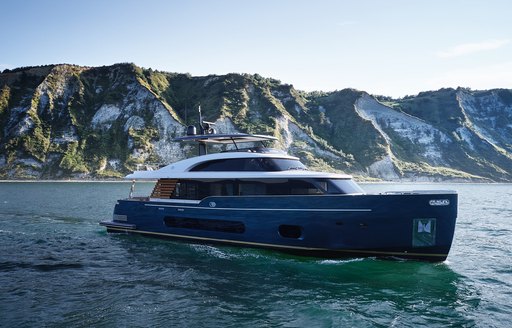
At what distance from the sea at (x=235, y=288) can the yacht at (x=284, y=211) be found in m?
0.56

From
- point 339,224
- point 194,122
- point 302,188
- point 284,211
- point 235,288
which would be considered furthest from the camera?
point 194,122

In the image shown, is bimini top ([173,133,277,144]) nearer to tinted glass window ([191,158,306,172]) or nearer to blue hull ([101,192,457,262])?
tinted glass window ([191,158,306,172])

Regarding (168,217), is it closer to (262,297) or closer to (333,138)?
(262,297)

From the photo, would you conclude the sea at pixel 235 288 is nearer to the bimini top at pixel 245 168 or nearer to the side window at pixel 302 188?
the side window at pixel 302 188

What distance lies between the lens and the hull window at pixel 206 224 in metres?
14.8

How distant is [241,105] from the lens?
11294 centimetres

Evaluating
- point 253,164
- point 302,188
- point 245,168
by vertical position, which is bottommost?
point 302,188

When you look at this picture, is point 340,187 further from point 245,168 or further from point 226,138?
point 226,138

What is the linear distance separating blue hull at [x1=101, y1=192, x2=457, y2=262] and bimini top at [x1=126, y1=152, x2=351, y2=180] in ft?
3.19

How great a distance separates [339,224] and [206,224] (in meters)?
5.68

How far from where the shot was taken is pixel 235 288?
10.5 metres

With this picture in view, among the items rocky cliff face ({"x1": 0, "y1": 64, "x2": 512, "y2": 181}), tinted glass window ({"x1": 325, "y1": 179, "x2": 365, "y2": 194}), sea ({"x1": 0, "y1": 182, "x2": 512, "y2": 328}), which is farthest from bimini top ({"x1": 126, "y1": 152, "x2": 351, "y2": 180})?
rocky cliff face ({"x1": 0, "y1": 64, "x2": 512, "y2": 181})

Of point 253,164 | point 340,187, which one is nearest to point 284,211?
point 340,187

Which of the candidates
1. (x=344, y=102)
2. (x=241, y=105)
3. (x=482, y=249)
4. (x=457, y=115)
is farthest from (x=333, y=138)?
(x=482, y=249)
